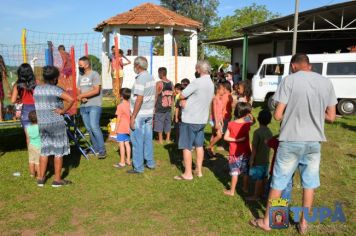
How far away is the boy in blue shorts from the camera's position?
14.4 feet

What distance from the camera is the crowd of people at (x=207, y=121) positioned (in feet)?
11.0

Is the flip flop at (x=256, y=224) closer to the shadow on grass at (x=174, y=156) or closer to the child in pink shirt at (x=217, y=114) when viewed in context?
the shadow on grass at (x=174, y=156)

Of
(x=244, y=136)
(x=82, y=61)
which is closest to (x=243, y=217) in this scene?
(x=244, y=136)

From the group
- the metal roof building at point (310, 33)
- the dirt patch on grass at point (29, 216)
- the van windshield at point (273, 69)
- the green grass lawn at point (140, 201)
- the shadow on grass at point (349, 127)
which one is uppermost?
the metal roof building at point (310, 33)

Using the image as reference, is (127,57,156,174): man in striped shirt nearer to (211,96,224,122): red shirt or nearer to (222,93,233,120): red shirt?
(211,96,224,122): red shirt

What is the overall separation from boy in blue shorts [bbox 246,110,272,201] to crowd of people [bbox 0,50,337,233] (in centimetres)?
1

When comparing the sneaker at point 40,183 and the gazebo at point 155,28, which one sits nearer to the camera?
the sneaker at point 40,183

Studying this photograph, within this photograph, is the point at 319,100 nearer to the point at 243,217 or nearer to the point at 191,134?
the point at 243,217

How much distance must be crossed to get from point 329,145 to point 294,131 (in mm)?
5130

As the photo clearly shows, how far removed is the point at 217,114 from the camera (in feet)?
21.4

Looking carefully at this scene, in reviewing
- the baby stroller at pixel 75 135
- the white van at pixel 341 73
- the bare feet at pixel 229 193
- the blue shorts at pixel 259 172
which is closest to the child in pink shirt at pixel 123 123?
the baby stroller at pixel 75 135

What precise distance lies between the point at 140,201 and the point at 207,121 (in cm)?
155

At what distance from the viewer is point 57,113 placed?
15.7 ft

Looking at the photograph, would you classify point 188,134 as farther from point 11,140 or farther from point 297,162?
Result: point 11,140
